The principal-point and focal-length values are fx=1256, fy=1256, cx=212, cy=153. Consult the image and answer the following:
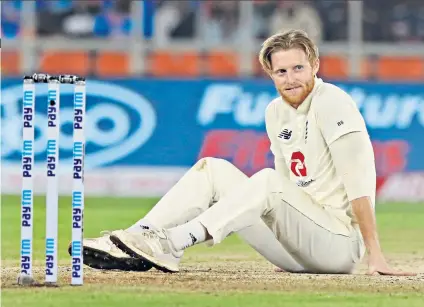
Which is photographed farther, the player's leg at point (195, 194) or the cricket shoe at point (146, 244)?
the player's leg at point (195, 194)

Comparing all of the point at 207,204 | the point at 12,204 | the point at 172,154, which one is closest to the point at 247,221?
the point at 207,204

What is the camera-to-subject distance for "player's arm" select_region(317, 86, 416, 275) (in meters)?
6.95

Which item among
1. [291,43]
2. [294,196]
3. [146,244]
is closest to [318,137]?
[294,196]

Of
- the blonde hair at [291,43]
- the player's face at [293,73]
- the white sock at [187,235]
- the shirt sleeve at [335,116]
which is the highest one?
the blonde hair at [291,43]

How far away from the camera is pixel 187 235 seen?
6699 mm

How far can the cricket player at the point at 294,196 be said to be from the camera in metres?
6.85

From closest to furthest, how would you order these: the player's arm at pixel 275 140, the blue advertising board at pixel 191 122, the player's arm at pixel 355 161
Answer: the player's arm at pixel 355 161, the player's arm at pixel 275 140, the blue advertising board at pixel 191 122

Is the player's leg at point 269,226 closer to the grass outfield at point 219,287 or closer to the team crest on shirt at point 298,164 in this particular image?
the grass outfield at point 219,287

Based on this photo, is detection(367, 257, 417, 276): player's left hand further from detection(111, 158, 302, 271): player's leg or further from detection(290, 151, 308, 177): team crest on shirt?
detection(290, 151, 308, 177): team crest on shirt

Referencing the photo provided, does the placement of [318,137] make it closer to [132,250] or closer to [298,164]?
[298,164]

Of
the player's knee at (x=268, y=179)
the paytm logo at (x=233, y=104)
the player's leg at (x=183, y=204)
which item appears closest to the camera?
the player's knee at (x=268, y=179)

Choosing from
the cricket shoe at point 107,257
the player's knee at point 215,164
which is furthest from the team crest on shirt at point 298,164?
the cricket shoe at point 107,257

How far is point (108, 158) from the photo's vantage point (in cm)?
1605

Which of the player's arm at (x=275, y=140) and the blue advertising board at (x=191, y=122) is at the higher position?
the blue advertising board at (x=191, y=122)
